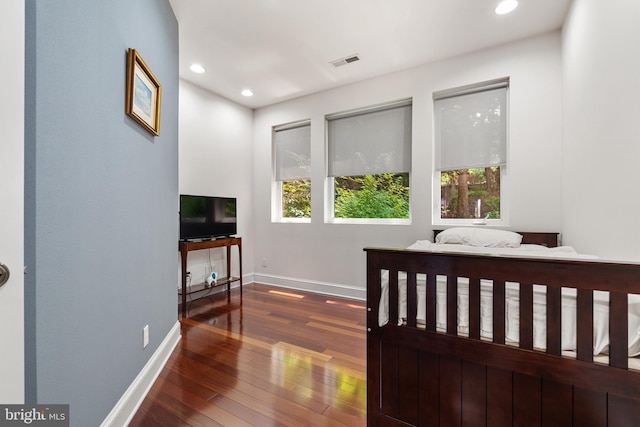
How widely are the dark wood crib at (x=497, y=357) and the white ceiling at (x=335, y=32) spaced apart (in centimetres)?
210

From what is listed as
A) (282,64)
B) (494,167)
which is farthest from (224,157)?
(494,167)

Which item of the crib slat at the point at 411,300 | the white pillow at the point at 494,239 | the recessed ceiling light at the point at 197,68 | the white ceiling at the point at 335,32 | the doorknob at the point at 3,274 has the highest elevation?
the white ceiling at the point at 335,32

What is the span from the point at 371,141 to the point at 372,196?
0.70 m

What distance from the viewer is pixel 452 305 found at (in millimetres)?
1257

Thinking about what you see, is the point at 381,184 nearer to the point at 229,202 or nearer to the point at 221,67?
the point at 229,202

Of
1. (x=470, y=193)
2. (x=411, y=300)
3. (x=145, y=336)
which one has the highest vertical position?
(x=470, y=193)

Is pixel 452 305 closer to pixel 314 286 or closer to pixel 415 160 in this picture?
pixel 415 160

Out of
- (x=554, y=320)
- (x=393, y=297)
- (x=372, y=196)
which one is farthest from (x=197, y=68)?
(x=554, y=320)

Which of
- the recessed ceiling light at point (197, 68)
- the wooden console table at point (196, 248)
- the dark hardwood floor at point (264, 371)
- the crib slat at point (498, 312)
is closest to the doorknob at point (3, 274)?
the dark hardwood floor at point (264, 371)

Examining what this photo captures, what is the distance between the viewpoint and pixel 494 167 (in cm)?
285

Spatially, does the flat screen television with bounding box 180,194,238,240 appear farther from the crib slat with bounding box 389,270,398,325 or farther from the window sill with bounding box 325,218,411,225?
the crib slat with bounding box 389,270,398,325

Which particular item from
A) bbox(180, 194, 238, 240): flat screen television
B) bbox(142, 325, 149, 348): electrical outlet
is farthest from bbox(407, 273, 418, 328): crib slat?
bbox(180, 194, 238, 240): flat screen television

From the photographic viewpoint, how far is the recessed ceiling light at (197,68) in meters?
3.13

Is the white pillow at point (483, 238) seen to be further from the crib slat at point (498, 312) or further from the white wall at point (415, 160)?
the crib slat at point (498, 312)
